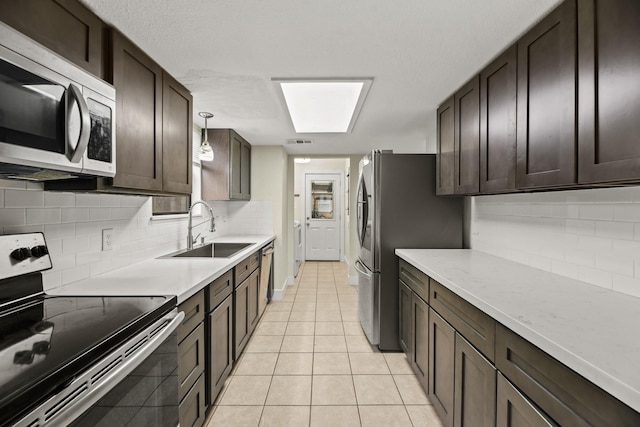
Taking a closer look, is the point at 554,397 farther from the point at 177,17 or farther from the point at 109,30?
the point at 109,30

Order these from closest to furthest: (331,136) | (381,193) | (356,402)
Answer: (356,402)
(381,193)
(331,136)

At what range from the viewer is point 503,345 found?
1135 millimetres

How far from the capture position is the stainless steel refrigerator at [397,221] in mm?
2691

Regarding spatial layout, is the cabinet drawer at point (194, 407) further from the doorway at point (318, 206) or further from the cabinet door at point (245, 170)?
the doorway at point (318, 206)

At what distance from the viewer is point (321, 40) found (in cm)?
161

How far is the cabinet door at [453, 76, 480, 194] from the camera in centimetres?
202

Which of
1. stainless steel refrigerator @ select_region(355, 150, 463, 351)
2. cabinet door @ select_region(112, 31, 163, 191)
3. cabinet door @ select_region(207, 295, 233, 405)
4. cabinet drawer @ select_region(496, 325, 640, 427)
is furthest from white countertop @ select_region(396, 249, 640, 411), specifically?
cabinet door @ select_region(112, 31, 163, 191)

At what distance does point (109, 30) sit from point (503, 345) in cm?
221

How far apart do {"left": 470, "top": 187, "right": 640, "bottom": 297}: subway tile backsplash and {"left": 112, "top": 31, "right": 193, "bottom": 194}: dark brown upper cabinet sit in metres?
2.31

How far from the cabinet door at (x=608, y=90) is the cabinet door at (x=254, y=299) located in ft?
A: 8.12

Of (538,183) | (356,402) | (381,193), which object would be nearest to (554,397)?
(538,183)

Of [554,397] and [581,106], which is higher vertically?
[581,106]

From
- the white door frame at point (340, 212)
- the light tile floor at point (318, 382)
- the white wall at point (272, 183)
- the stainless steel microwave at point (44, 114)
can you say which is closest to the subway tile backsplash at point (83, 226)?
the stainless steel microwave at point (44, 114)

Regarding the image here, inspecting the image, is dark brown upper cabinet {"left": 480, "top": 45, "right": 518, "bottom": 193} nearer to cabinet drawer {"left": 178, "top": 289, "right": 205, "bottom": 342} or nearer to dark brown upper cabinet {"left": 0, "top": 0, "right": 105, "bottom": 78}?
cabinet drawer {"left": 178, "top": 289, "right": 205, "bottom": 342}
